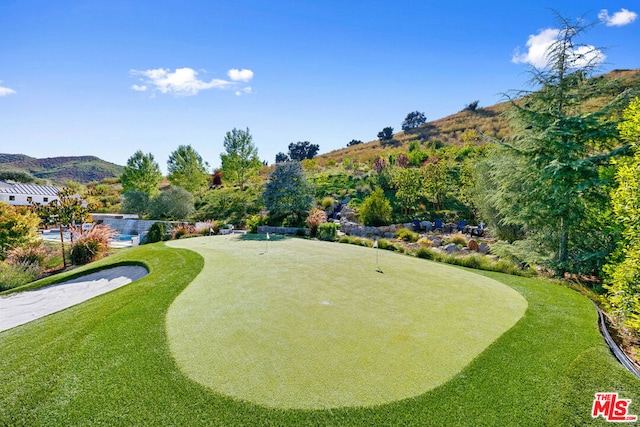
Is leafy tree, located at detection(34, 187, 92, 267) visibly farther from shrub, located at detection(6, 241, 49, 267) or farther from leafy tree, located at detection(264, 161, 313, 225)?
leafy tree, located at detection(264, 161, 313, 225)

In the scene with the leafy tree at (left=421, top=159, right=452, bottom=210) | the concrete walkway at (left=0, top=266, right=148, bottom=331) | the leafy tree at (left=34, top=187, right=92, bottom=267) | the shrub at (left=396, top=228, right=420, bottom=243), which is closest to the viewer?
the concrete walkway at (left=0, top=266, right=148, bottom=331)

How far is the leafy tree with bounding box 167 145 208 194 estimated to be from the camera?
2983 centimetres

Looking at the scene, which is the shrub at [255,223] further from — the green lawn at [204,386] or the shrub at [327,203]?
the green lawn at [204,386]

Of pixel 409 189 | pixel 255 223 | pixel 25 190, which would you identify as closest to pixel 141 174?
pixel 25 190

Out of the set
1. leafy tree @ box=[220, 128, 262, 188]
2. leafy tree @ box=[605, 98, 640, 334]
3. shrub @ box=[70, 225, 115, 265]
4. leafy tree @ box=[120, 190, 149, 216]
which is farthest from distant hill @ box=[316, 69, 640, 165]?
leafy tree @ box=[605, 98, 640, 334]

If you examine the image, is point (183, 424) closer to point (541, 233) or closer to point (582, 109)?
point (541, 233)

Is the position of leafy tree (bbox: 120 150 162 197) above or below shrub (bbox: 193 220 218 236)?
above

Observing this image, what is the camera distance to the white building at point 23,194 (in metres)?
27.5

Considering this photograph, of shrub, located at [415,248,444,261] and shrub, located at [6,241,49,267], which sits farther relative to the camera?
shrub, located at [6,241,49,267]

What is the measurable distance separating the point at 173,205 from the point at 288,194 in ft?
38.8

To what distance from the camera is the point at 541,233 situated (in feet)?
29.5

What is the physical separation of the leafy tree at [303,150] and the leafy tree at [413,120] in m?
22.0

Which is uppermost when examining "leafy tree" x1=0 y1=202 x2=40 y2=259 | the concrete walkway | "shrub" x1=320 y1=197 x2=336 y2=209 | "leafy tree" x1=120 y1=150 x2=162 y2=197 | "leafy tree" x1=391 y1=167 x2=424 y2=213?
"leafy tree" x1=120 y1=150 x2=162 y2=197

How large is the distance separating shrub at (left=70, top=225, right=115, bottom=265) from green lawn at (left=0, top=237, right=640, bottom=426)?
8210 mm
